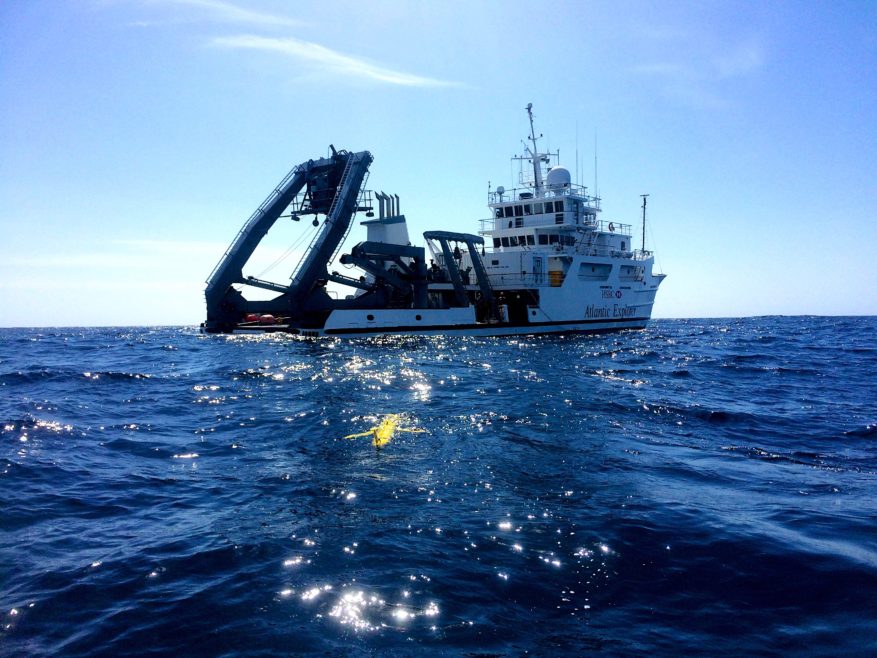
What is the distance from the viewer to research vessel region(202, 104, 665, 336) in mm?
28625

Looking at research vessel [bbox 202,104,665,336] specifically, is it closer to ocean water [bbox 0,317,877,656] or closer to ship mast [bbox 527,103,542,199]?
ship mast [bbox 527,103,542,199]

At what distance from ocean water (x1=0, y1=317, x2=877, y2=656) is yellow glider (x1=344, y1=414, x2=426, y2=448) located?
0.63 feet

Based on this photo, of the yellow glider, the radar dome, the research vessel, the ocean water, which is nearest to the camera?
the ocean water

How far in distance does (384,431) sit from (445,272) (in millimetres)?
25534

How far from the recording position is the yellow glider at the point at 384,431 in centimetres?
766

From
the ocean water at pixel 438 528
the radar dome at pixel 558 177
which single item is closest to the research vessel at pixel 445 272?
the radar dome at pixel 558 177

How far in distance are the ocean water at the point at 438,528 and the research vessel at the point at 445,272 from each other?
1806 centimetres

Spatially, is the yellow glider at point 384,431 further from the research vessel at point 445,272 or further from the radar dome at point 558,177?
the radar dome at point 558,177

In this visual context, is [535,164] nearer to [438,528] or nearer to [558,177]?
[558,177]

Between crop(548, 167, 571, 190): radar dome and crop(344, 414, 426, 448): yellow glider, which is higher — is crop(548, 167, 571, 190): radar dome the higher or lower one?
the higher one

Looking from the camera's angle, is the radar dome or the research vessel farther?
the radar dome

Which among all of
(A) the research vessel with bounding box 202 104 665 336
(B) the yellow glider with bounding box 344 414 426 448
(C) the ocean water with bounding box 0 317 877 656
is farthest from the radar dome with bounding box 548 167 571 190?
(B) the yellow glider with bounding box 344 414 426 448

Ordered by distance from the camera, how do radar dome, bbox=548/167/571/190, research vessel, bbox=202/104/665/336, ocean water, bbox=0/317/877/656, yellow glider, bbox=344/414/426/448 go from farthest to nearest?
1. radar dome, bbox=548/167/571/190
2. research vessel, bbox=202/104/665/336
3. yellow glider, bbox=344/414/426/448
4. ocean water, bbox=0/317/877/656

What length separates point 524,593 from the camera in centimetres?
367
